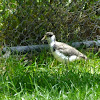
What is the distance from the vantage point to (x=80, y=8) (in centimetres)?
542

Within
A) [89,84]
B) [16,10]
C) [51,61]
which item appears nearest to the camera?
[89,84]

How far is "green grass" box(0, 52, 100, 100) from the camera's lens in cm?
296

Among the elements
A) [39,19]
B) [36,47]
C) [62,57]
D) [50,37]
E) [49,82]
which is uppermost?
[39,19]

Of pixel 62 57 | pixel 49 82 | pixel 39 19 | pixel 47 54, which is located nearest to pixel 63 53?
pixel 62 57

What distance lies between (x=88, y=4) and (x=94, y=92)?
9.89ft

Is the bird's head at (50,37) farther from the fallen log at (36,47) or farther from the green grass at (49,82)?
the green grass at (49,82)

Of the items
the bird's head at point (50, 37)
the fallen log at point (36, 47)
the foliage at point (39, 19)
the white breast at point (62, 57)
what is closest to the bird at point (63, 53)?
the white breast at point (62, 57)

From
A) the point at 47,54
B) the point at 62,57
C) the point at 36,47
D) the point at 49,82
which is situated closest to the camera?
the point at 49,82

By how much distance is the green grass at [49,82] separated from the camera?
9.73ft

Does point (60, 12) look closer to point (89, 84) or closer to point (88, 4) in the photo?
point (88, 4)

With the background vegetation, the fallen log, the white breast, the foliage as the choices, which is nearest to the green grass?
the background vegetation

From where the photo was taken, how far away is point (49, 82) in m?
3.47

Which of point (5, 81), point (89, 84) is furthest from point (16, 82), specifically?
point (89, 84)

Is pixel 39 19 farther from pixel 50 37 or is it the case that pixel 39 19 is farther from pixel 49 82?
pixel 49 82
